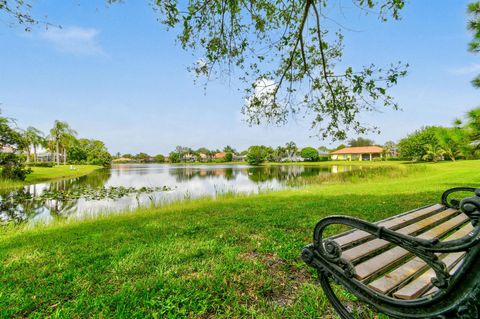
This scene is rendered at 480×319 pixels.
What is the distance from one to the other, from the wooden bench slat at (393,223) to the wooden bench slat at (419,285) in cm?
45

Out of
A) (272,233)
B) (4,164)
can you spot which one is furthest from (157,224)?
(4,164)

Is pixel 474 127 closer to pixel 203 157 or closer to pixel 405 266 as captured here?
pixel 405 266

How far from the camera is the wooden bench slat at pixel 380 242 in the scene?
1818 mm

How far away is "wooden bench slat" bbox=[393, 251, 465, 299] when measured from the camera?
4.83 ft

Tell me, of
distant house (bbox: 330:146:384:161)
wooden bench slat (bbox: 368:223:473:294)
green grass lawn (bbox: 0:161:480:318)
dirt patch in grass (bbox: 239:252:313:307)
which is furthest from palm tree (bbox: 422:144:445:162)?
wooden bench slat (bbox: 368:223:473:294)

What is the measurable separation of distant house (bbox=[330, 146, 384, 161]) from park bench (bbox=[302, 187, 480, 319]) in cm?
9418

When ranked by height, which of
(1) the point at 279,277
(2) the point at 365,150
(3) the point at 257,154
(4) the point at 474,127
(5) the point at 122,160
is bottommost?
(1) the point at 279,277

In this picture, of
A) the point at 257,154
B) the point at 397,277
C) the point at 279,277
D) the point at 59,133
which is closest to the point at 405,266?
the point at 397,277

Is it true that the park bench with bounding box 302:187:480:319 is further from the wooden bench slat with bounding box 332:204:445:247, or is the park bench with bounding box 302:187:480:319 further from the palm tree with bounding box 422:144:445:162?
the palm tree with bounding box 422:144:445:162

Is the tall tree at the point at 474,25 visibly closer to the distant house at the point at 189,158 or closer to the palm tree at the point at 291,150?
the palm tree at the point at 291,150

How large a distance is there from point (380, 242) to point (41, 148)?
8141 cm

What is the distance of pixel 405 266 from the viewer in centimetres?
185

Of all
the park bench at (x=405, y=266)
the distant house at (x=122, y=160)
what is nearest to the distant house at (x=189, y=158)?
the distant house at (x=122, y=160)

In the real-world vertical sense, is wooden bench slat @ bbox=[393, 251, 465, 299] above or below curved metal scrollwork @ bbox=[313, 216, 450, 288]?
below
